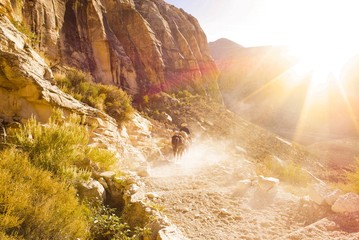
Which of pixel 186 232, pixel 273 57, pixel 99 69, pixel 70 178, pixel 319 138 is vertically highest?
pixel 273 57

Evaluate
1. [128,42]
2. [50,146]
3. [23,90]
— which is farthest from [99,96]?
[128,42]

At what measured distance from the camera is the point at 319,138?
4341cm

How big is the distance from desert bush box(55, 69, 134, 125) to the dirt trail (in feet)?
15.2

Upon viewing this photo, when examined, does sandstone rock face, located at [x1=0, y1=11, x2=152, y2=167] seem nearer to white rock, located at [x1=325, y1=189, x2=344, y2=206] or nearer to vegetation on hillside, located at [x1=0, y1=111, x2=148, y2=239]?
vegetation on hillside, located at [x1=0, y1=111, x2=148, y2=239]

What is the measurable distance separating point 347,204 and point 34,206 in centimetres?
531

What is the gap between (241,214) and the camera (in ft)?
15.7

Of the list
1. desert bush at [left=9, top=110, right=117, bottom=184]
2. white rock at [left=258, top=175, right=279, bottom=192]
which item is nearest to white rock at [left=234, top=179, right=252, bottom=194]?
white rock at [left=258, top=175, right=279, bottom=192]

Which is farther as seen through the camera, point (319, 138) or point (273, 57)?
point (273, 57)

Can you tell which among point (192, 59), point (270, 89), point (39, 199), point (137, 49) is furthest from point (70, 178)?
point (270, 89)

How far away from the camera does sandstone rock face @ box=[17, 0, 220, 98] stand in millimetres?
17500

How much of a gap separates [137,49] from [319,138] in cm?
3907

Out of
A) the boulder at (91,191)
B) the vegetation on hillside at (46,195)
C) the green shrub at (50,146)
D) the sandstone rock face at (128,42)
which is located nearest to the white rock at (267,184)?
the vegetation on hillside at (46,195)

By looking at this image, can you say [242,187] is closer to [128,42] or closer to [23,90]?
[23,90]

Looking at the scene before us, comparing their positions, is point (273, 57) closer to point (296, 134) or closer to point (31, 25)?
point (296, 134)
